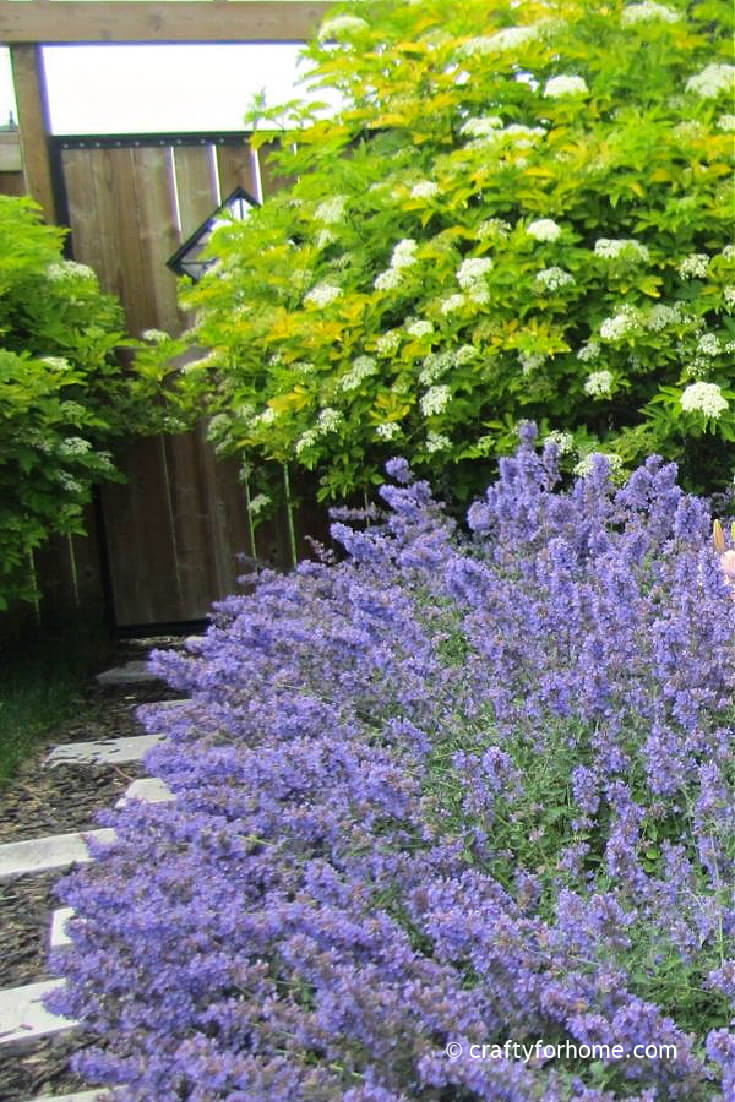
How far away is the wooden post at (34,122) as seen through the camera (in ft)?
14.0

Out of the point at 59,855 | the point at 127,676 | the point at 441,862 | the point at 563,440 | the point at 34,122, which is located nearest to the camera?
the point at 441,862

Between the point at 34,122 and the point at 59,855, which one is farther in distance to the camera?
the point at 34,122

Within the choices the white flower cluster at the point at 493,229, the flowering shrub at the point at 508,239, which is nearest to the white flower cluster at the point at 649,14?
the flowering shrub at the point at 508,239

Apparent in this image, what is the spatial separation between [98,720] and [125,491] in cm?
159

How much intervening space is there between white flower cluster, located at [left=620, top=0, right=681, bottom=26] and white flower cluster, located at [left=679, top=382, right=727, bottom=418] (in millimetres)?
1233

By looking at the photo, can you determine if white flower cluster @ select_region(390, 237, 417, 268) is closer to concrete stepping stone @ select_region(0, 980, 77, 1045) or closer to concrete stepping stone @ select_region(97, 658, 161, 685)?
concrete stepping stone @ select_region(97, 658, 161, 685)

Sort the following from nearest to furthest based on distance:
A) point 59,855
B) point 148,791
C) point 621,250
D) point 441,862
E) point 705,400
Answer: point 441,862 → point 59,855 → point 148,791 → point 705,400 → point 621,250

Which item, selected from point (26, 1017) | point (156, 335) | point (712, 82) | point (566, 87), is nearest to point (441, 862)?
point (26, 1017)

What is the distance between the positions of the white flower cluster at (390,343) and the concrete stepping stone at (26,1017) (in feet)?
7.10

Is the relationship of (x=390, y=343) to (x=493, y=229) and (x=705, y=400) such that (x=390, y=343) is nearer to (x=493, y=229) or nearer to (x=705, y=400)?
(x=493, y=229)

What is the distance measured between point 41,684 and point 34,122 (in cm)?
250

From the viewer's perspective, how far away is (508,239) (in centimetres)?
312

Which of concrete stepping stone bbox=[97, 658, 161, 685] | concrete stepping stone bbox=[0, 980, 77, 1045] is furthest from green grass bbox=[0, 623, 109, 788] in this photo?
concrete stepping stone bbox=[0, 980, 77, 1045]

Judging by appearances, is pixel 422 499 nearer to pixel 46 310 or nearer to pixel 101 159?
pixel 46 310
